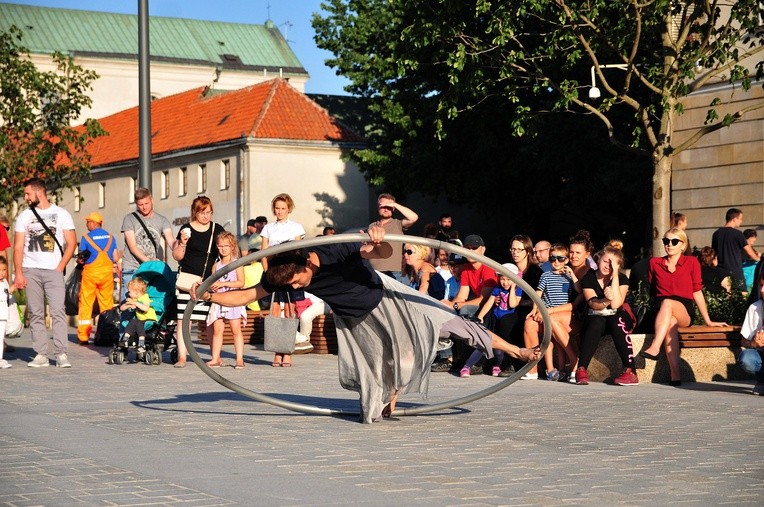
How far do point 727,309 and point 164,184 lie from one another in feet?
206

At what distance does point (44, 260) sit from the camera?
1678 cm

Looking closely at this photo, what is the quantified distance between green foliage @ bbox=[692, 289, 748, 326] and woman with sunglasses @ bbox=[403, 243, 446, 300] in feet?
11.6

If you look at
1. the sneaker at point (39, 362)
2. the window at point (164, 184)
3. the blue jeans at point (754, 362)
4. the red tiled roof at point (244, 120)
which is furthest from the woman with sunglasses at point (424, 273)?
the window at point (164, 184)

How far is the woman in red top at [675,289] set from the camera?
1545cm

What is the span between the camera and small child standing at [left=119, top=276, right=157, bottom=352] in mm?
18000

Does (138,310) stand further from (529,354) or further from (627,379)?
(529,354)

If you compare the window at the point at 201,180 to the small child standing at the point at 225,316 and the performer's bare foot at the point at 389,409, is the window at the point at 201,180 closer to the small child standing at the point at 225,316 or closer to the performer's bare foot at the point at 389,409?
the small child standing at the point at 225,316

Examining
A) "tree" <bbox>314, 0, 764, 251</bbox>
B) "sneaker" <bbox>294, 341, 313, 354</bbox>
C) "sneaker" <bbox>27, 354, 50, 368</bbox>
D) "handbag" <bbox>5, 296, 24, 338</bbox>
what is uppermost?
"tree" <bbox>314, 0, 764, 251</bbox>

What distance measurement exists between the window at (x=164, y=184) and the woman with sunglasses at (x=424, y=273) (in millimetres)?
59460

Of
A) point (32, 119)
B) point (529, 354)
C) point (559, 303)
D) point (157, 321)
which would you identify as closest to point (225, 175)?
point (32, 119)

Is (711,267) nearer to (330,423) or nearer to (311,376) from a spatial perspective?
(311,376)

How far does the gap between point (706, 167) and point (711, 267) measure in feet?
44.9

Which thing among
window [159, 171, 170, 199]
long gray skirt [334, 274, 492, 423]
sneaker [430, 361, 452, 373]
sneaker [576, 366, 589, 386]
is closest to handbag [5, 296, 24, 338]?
sneaker [430, 361, 452, 373]

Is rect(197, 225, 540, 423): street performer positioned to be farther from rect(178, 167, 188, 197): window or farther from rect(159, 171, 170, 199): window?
rect(159, 171, 170, 199): window
